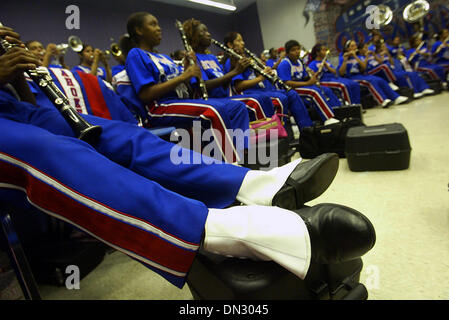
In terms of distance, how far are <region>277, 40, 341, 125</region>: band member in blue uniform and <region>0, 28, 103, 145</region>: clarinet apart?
232cm

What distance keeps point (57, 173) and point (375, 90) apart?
4498 mm

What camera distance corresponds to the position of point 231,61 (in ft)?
7.92

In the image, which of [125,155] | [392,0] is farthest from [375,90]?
[125,155]

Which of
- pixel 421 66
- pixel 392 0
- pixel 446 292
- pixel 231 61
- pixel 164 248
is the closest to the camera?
pixel 164 248

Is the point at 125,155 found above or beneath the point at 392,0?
beneath

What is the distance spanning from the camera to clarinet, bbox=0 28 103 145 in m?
0.67

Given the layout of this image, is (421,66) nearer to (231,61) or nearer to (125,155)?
(231,61)

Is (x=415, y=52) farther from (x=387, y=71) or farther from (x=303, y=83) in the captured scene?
(x=303, y=83)

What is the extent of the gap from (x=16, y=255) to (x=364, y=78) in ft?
15.3

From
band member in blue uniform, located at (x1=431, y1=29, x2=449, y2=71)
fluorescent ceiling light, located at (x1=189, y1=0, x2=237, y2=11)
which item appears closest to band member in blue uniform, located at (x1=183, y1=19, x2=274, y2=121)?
fluorescent ceiling light, located at (x1=189, y1=0, x2=237, y2=11)

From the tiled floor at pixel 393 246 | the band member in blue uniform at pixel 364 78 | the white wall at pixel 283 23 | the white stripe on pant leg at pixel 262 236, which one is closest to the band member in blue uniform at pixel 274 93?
the tiled floor at pixel 393 246

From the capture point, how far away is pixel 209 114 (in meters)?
1.41

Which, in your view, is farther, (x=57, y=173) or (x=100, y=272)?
(x=100, y=272)

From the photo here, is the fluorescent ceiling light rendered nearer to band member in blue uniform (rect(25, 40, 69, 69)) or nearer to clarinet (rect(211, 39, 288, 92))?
band member in blue uniform (rect(25, 40, 69, 69))
